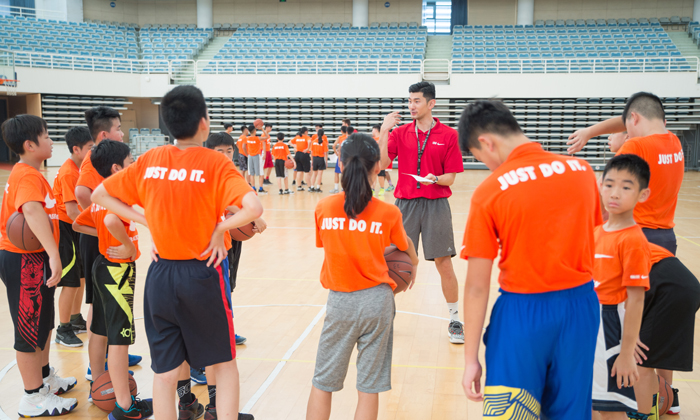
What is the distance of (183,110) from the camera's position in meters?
2.18

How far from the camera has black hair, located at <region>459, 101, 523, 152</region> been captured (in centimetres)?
173

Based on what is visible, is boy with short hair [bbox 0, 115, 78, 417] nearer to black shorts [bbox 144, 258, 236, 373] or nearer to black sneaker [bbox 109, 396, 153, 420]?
black sneaker [bbox 109, 396, 153, 420]

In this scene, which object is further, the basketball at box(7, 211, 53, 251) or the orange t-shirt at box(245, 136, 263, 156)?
the orange t-shirt at box(245, 136, 263, 156)

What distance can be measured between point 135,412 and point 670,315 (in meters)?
2.75

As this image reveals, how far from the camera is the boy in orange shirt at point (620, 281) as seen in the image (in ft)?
6.94

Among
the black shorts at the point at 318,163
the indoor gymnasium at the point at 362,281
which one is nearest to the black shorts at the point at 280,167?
the black shorts at the point at 318,163

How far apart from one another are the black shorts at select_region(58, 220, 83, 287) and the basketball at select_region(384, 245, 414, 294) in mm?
2408

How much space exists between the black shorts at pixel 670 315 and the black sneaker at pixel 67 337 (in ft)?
12.0

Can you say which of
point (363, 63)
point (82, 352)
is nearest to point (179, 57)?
point (363, 63)

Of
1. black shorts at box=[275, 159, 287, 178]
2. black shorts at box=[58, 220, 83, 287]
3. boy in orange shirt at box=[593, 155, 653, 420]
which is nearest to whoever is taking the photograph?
boy in orange shirt at box=[593, 155, 653, 420]

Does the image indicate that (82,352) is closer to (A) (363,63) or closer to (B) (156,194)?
(B) (156,194)

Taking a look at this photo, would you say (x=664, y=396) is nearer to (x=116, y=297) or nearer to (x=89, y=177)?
(x=116, y=297)

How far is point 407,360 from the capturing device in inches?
143

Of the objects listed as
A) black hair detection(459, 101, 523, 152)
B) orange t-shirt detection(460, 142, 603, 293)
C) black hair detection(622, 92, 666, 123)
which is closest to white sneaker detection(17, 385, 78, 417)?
orange t-shirt detection(460, 142, 603, 293)
